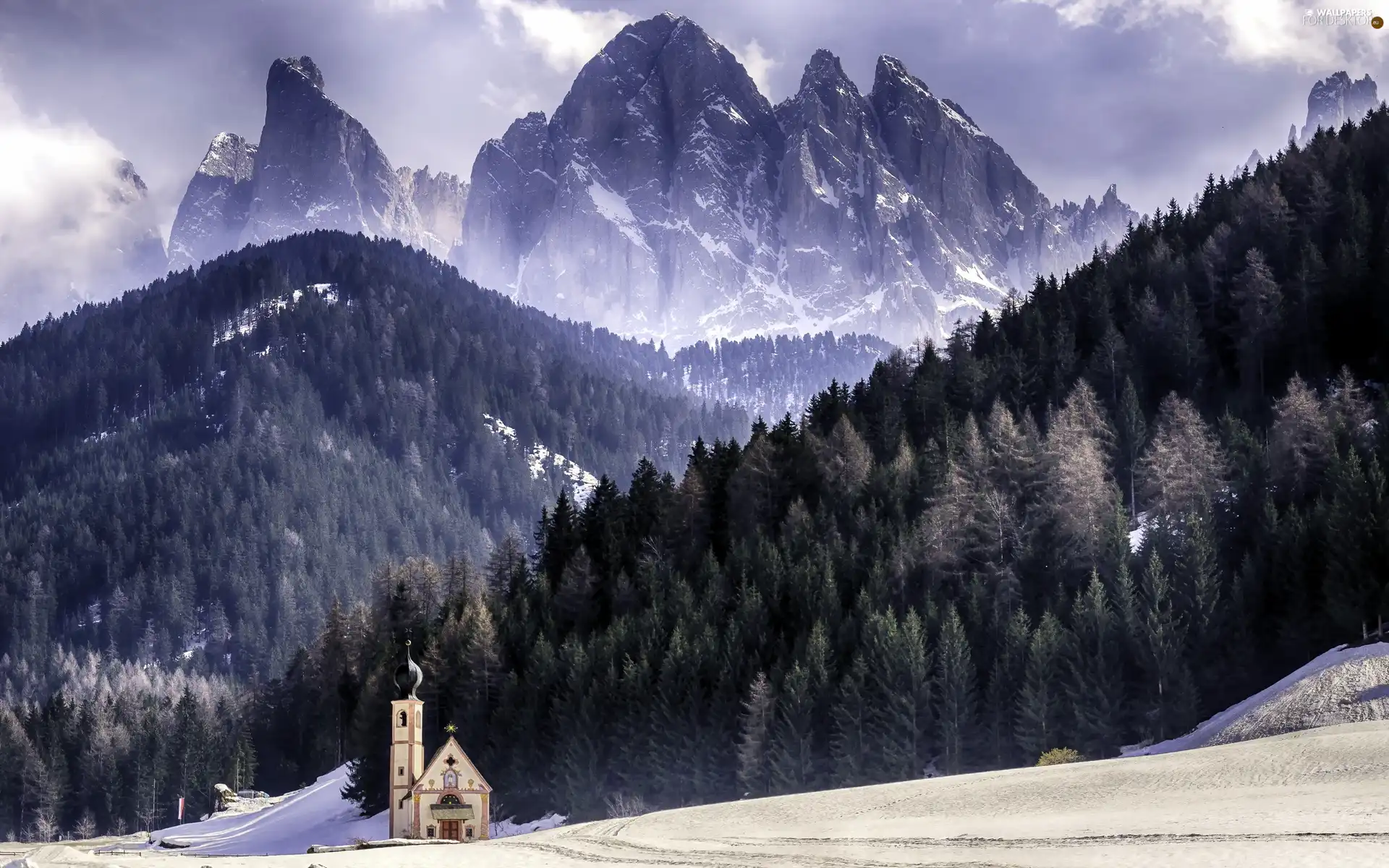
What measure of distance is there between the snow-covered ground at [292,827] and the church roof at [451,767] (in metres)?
7.81

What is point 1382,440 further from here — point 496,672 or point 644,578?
point 496,672

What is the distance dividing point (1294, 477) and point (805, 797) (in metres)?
42.4

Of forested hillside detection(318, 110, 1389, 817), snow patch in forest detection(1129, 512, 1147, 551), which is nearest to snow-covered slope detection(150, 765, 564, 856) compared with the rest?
forested hillside detection(318, 110, 1389, 817)

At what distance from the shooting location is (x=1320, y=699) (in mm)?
63156

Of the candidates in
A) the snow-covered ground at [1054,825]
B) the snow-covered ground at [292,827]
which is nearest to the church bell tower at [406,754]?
the snow-covered ground at [292,827]

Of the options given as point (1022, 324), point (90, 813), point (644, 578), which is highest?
point (1022, 324)

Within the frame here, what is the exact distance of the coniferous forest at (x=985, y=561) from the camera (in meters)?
82.2

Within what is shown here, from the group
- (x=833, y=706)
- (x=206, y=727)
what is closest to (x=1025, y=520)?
(x=833, y=706)

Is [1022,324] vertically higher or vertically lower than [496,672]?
higher

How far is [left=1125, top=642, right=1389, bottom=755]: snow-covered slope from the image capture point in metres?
61.5

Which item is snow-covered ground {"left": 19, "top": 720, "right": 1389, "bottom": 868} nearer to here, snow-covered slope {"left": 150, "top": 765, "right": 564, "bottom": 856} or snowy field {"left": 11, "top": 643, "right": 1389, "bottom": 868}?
snowy field {"left": 11, "top": 643, "right": 1389, "bottom": 868}

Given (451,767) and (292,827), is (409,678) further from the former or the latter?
(292,827)

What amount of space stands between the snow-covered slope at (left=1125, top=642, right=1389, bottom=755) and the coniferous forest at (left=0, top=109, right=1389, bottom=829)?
25.5ft

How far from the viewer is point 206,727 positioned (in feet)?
573
